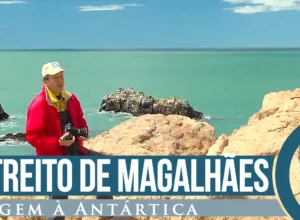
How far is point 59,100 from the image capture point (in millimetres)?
6930

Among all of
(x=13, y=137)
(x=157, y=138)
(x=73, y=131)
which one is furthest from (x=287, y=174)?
(x=13, y=137)

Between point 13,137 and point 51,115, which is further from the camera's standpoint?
point 13,137

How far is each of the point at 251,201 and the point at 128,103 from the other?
42475 mm

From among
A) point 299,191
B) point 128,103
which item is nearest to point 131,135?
point 299,191

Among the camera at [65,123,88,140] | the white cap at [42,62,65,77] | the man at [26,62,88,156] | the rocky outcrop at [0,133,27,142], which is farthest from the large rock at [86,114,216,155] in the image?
the rocky outcrop at [0,133,27,142]

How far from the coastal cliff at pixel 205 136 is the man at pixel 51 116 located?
1.09 meters

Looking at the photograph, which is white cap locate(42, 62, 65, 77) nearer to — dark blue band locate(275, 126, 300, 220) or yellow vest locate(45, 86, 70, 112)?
yellow vest locate(45, 86, 70, 112)

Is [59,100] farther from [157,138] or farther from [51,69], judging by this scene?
[157,138]

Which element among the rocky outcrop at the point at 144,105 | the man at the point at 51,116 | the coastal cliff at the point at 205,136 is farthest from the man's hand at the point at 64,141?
the rocky outcrop at the point at 144,105

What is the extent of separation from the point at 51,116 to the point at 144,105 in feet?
132

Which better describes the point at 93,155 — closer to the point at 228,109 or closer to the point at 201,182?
the point at 201,182

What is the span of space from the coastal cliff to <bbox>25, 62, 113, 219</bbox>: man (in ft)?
3.59

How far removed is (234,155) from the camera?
764 centimetres

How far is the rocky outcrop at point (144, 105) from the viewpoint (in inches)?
1766
